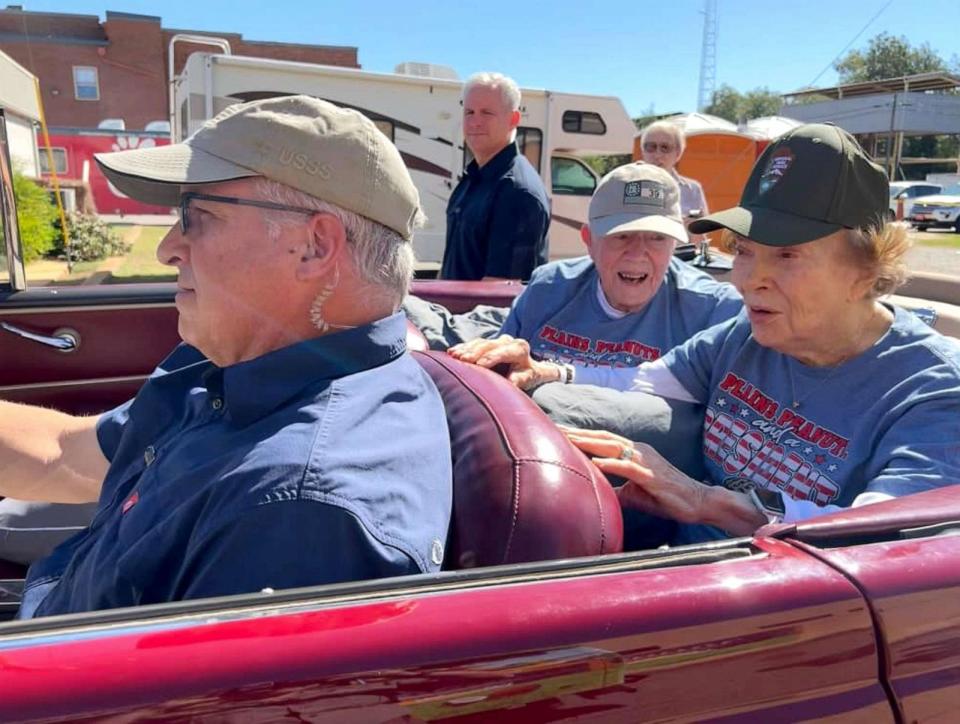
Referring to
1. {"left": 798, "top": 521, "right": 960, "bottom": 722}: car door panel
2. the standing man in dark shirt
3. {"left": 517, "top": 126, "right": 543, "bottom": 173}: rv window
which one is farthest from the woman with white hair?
{"left": 517, "top": 126, "right": 543, "bottom": 173}: rv window

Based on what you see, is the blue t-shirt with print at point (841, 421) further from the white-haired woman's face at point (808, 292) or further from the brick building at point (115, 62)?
the brick building at point (115, 62)

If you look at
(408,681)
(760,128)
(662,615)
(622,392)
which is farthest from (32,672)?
(760,128)

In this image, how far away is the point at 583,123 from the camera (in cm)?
1020

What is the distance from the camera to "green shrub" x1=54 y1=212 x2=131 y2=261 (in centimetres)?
1118

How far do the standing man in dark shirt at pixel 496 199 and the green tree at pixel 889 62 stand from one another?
57742 millimetres

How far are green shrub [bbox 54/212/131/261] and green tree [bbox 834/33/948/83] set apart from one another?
5388cm

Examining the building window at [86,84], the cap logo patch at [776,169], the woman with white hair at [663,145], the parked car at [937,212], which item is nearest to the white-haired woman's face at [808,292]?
the cap logo patch at [776,169]

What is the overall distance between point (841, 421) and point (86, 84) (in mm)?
33739

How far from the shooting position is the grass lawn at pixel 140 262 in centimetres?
936

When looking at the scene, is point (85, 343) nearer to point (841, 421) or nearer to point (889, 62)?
point (841, 421)

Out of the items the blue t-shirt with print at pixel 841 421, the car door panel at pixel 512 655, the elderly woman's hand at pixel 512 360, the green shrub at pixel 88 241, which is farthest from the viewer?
the green shrub at pixel 88 241

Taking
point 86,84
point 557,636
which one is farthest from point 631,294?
point 86,84

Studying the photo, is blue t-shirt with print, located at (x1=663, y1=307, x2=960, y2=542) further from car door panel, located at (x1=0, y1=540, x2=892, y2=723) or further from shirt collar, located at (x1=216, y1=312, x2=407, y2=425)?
shirt collar, located at (x1=216, y1=312, x2=407, y2=425)

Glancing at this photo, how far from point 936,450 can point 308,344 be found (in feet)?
3.81
